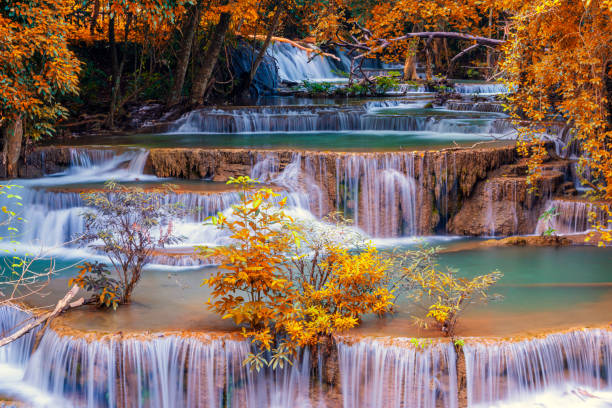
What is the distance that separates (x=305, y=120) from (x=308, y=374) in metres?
11.8

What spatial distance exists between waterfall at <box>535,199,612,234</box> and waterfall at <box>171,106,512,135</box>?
5.07 meters

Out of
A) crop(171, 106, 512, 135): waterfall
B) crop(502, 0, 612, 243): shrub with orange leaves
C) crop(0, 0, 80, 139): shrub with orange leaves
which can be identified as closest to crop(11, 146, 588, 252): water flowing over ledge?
crop(0, 0, 80, 139): shrub with orange leaves

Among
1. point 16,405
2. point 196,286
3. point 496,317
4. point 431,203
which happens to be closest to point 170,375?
point 16,405

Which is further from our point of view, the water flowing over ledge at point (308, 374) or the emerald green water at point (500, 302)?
the emerald green water at point (500, 302)

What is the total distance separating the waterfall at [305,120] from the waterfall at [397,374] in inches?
421

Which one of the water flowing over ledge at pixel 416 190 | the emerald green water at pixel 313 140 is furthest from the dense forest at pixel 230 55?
the emerald green water at pixel 313 140

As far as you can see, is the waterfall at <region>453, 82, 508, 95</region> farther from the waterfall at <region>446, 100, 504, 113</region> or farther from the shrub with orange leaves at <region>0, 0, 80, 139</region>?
the shrub with orange leaves at <region>0, 0, 80, 139</region>

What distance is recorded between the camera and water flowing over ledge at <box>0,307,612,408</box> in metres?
6.26

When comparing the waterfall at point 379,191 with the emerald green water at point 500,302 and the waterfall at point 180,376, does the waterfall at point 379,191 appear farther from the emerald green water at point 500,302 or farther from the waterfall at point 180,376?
the waterfall at point 180,376

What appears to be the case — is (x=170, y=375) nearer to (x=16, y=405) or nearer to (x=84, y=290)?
(x=16, y=405)

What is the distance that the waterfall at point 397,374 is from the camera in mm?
6234

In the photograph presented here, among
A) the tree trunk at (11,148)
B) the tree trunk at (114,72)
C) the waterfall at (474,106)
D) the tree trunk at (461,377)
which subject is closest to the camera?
the tree trunk at (461,377)

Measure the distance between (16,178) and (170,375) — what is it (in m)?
8.40

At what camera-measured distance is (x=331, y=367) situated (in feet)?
20.8
